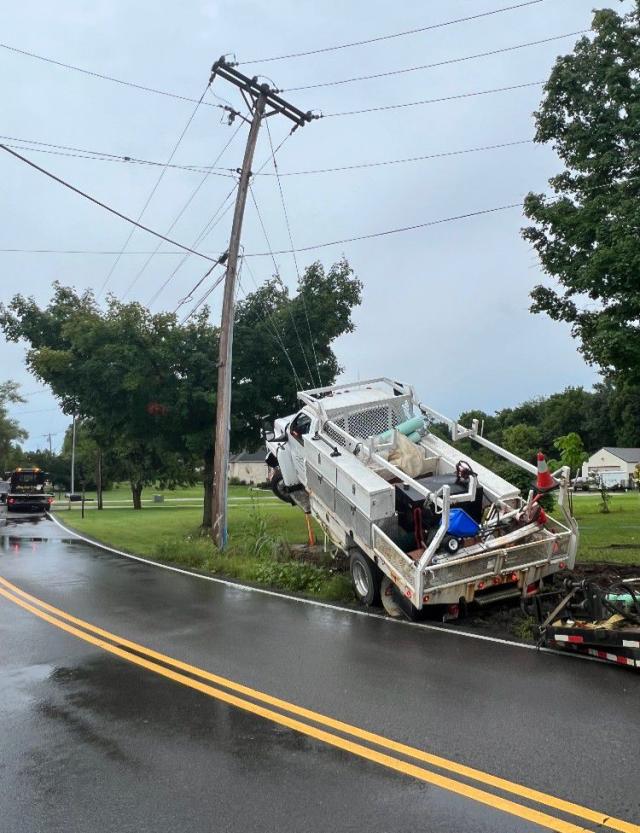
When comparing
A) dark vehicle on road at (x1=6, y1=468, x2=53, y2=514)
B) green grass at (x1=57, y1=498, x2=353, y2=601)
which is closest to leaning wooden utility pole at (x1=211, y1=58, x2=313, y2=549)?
green grass at (x1=57, y1=498, x2=353, y2=601)

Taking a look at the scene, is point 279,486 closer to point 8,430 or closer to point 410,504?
point 410,504

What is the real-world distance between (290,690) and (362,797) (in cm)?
217

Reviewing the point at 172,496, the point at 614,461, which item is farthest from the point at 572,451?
the point at 614,461

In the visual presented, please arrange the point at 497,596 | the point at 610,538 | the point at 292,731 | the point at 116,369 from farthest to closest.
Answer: the point at 116,369 < the point at 610,538 < the point at 497,596 < the point at 292,731

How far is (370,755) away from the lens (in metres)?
4.68

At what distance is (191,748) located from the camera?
4859mm

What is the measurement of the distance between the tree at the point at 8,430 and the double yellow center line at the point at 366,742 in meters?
88.5

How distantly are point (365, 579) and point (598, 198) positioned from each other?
944 centimetres

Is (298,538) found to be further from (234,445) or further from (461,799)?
(461,799)

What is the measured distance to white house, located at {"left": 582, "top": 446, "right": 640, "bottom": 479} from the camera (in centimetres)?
8375

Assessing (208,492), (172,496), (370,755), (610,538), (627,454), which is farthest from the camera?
(627,454)

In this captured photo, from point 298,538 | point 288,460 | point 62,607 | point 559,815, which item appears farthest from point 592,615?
point 298,538

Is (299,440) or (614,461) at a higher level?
(299,440)

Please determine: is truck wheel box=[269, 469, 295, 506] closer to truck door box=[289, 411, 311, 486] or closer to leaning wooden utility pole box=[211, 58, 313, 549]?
truck door box=[289, 411, 311, 486]
